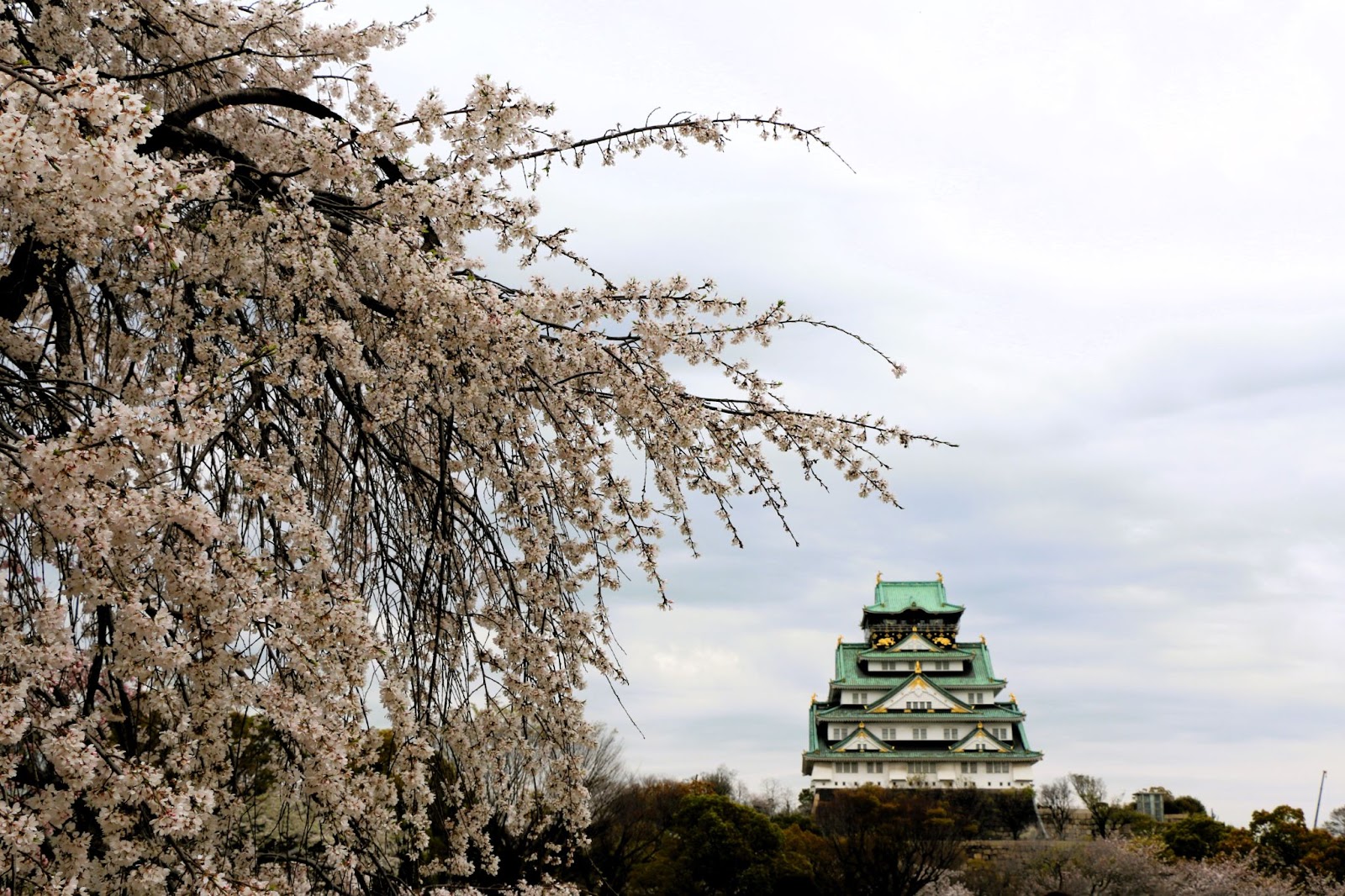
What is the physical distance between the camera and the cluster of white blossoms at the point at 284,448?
2215mm

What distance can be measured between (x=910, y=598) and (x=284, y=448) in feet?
161

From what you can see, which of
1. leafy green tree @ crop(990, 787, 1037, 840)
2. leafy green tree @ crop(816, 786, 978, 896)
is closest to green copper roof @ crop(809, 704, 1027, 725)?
leafy green tree @ crop(990, 787, 1037, 840)

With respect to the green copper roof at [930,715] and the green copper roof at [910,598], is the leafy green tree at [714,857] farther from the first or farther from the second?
the green copper roof at [910,598]

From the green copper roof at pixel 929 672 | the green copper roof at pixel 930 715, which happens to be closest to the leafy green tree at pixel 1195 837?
the green copper roof at pixel 930 715

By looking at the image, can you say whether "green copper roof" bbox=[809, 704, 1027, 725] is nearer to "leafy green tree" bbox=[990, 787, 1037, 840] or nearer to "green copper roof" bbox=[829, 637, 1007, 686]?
"green copper roof" bbox=[829, 637, 1007, 686]

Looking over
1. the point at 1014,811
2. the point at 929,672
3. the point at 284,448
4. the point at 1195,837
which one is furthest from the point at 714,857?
the point at 929,672

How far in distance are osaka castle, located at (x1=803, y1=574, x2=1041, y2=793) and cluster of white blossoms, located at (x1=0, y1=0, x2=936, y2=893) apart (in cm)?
3570

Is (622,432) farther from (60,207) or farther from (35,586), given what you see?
(60,207)

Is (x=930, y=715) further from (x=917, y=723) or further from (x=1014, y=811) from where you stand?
(x=1014, y=811)

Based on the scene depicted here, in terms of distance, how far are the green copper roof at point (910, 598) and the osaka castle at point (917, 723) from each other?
80.0 inches

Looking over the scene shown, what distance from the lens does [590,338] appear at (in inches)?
137

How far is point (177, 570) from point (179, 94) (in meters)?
2.13

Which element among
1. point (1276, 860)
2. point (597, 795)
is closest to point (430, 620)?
point (597, 795)

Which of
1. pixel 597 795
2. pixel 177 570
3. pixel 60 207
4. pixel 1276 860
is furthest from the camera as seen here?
pixel 1276 860
